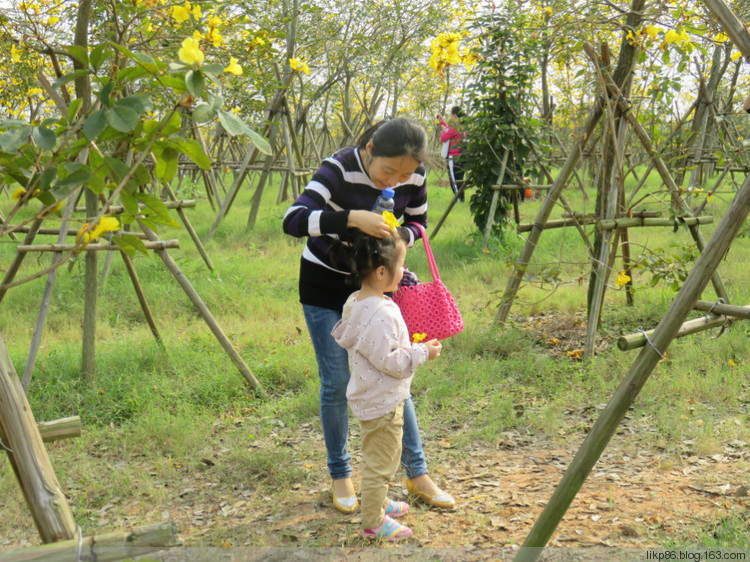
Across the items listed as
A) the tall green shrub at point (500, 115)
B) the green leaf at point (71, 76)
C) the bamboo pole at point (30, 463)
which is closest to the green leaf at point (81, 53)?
the green leaf at point (71, 76)

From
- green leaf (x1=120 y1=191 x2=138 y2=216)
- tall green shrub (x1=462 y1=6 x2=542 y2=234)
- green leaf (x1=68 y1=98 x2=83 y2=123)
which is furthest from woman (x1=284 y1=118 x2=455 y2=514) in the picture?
tall green shrub (x1=462 y1=6 x2=542 y2=234)

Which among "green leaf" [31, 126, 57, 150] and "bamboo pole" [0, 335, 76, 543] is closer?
"green leaf" [31, 126, 57, 150]

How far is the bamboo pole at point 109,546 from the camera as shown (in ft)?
4.14

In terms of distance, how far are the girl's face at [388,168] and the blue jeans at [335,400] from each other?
53 cm

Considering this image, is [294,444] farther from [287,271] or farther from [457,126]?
[457,126]

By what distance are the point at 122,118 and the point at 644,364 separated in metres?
1.38

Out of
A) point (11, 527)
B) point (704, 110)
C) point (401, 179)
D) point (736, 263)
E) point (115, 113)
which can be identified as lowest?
point (11, 527)

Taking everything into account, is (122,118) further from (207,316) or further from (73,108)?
(207,316)

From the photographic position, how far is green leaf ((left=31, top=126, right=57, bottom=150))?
122cm

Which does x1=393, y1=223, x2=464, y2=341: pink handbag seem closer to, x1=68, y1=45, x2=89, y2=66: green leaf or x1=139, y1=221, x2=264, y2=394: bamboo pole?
x1=68, y1=45, x2=89, y2=66: green leaf

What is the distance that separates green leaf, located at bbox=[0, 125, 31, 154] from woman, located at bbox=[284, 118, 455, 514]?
1.06 m

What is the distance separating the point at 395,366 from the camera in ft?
7.04

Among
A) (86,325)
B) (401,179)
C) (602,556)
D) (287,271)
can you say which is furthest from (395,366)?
(287,271)

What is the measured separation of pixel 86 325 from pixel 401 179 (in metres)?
2.25
